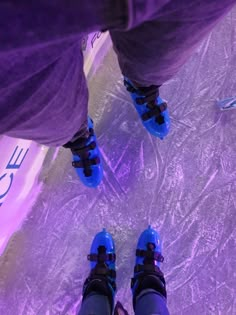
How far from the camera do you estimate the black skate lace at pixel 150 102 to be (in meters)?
1.04

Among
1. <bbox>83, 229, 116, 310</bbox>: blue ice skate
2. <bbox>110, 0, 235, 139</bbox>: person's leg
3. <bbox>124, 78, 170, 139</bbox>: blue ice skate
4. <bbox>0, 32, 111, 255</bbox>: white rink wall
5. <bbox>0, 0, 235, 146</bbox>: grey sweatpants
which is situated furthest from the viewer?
<bbox>124, 78, 170, 139</bbox>: blue ice skate

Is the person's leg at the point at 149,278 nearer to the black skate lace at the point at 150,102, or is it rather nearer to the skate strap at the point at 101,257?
the skate strap at the point at 101,257

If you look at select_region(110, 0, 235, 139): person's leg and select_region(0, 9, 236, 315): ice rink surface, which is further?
select_region(0, 9, 236, 315): ice rink surface

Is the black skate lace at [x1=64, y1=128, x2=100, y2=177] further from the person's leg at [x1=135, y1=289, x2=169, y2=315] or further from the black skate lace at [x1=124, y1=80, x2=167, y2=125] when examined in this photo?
the person's leg at [x1=135, y1=289, x2=169, y2=315]

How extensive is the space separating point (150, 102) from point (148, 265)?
1.56 ft

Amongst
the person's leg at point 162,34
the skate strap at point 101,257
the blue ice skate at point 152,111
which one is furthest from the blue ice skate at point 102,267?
the person's leg at point 162,34

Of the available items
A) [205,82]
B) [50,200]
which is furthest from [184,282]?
[205,82]

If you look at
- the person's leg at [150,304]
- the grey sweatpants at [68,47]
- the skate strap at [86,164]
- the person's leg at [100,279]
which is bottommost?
the person's leg at [150,304]

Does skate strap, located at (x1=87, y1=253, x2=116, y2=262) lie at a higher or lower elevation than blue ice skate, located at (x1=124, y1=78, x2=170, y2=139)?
lower

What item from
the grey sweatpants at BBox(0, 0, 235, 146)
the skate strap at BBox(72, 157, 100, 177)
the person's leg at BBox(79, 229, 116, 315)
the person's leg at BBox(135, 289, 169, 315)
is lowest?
the person's leg at BBox(135, 289, 169, 315)

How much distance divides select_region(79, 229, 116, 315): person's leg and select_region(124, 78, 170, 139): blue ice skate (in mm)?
354

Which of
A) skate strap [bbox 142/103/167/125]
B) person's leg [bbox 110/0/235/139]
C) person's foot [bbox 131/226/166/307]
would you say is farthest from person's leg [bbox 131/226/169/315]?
person's leg [bbox 110/0/235/139]

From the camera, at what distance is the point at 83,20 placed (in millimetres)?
333

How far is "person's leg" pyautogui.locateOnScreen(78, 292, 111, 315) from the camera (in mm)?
893
